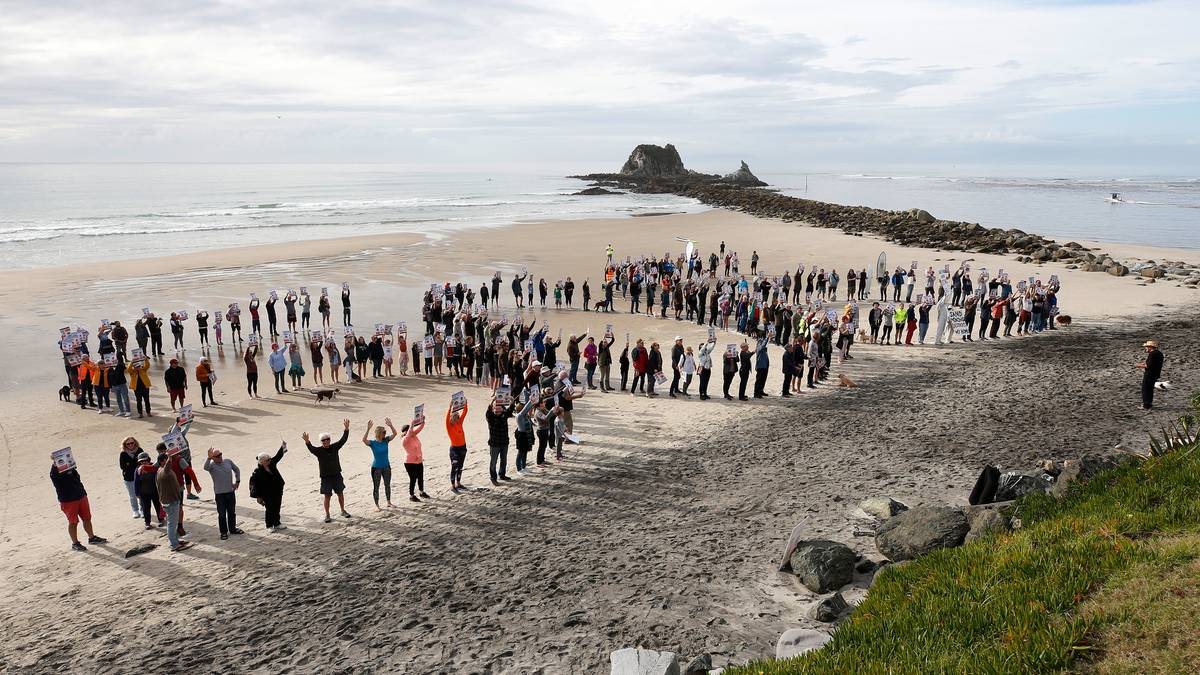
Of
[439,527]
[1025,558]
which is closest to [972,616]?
[1025,558]

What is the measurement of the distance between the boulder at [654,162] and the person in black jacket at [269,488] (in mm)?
138016

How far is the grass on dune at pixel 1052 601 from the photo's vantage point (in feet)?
17.2

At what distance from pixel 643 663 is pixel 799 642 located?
4.80 ft

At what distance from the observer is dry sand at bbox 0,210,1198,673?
7.70m

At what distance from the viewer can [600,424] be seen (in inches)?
609

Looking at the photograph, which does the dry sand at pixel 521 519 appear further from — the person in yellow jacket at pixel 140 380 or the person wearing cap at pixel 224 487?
the person in yellow jacket at pixel 140 380

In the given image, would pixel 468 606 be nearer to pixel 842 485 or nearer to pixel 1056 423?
pixel 842 485

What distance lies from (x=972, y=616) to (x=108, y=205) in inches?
3895

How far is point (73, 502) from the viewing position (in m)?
10.3

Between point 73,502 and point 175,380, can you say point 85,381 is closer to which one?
point 175,380

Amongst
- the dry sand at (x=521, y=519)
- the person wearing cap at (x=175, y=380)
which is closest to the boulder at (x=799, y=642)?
the dry sand at (x=521, y=519)

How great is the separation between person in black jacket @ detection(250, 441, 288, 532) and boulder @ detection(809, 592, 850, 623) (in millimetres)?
7536

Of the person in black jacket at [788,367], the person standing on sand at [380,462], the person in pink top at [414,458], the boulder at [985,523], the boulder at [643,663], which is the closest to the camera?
the boulder at [643,663]

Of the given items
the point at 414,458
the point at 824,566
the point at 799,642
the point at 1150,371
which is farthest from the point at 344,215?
the point at 799,642
